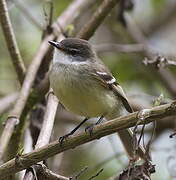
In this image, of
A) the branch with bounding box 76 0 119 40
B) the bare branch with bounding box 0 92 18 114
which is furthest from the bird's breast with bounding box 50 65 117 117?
the bare branch with bounding box 0 92 18 114

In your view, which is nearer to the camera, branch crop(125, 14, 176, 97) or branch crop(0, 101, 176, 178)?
branch crop(0, 101, 176, 178)

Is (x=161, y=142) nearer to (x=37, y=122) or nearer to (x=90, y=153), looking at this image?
(x=90, y=153)

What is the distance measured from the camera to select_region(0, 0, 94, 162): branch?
352 cm

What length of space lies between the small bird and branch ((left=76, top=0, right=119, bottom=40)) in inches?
11.1

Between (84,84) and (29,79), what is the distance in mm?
762

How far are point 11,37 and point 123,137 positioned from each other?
52.4 inches

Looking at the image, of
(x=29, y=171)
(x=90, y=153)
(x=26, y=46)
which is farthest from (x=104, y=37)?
(x=29, y=171)

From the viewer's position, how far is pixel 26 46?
242 inches

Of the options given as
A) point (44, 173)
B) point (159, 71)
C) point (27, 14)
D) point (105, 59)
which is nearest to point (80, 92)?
point (44, 173)

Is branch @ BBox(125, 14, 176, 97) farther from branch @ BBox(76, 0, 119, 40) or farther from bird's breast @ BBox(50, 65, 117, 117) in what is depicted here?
bird's breast @ BBox(50, 65, 117, 117)

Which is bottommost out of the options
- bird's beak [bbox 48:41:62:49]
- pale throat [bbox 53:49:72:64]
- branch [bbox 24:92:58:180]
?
branch [bbox 24:92:58:180]

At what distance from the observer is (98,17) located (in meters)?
4.53

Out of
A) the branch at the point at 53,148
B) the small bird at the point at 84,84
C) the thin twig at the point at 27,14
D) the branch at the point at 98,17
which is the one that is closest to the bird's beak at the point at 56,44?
the small bird at the point at 84,84

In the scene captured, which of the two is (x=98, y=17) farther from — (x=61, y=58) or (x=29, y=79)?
(x=29, y=79)
